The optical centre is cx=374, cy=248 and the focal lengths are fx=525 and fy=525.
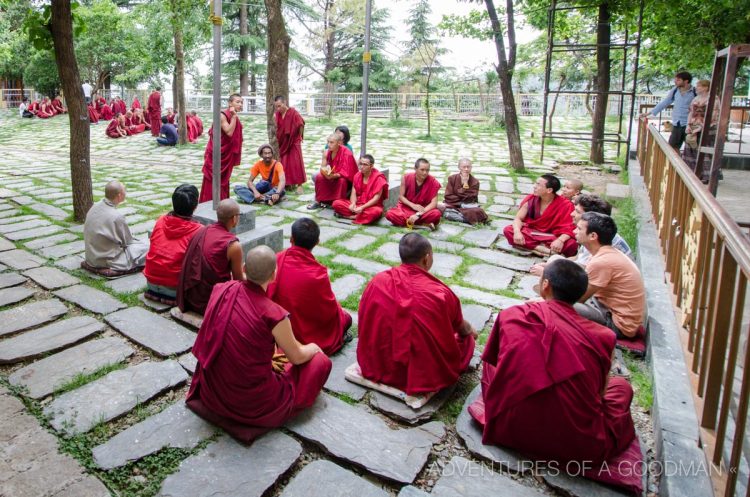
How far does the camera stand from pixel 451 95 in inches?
904

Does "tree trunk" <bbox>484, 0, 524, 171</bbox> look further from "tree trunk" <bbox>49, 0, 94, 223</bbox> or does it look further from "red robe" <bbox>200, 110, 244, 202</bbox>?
"tree trunk" <bbox>49, 0, 94, 223</bbox>

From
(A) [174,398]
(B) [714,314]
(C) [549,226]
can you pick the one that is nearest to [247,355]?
(A) [174,398]

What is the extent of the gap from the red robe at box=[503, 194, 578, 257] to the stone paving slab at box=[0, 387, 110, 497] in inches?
181

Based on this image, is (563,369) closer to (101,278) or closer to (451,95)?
(101,278)

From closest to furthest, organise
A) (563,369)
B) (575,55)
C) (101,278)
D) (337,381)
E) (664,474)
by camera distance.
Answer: (664,474) → (563,369) → (337,381) → (101,278) → (575,55)

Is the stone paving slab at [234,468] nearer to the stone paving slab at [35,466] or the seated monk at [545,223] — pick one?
the stone paving slab at [35,466]

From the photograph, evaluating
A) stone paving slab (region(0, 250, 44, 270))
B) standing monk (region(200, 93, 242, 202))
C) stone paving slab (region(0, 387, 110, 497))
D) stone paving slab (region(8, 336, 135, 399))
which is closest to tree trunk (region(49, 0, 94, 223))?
stone paving slab (region(0, 250, 44, 270))

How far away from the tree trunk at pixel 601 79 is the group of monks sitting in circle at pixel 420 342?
832 centimetres

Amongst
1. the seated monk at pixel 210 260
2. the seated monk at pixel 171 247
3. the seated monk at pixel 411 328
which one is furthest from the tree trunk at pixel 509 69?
the seated monk at pixel 411 328

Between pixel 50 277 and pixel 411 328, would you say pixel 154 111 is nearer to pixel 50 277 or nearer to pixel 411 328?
pixel 50 277

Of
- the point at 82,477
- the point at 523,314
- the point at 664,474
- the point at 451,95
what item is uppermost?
the point at 451,95

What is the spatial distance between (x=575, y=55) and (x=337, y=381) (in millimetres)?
19192

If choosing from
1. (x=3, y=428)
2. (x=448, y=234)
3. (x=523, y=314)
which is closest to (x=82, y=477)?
(x=3, y=428)

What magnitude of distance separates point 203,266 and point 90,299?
3.83 ft
